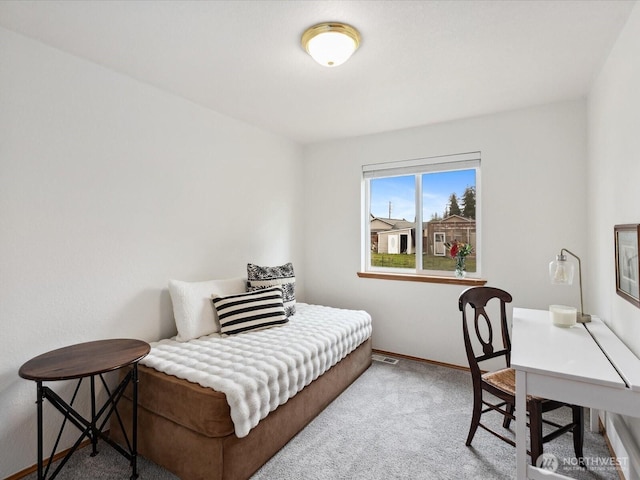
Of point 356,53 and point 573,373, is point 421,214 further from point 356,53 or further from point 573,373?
point 573,373

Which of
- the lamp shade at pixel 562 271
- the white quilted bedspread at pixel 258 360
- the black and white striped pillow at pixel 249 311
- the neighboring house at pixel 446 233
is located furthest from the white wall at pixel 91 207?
the lamp shade at pixel 562 271

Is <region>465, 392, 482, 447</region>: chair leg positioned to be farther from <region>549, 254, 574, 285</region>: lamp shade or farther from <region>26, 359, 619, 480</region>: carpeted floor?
<region>549, 254, 574, 285</region>: lamp shade

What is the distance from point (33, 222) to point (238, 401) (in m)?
1.55

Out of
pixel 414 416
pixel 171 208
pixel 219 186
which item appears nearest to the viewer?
pixel 414 416

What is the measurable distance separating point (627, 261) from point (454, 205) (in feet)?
5.91

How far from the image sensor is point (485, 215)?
3.18 meters

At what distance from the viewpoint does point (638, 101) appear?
1598mm

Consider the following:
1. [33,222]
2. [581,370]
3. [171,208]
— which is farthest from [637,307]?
[33,222]

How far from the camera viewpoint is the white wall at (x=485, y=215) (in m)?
2.85

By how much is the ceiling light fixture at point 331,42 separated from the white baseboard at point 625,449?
2444 millimetres

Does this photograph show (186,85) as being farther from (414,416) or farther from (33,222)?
(414,416)

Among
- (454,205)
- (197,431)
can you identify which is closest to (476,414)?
(197,431)

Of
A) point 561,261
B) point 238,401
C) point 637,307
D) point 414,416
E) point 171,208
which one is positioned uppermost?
point 171,208

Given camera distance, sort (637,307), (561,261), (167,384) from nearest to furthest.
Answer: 1. (637,307)
2. (167,384)
3. (561,261)
